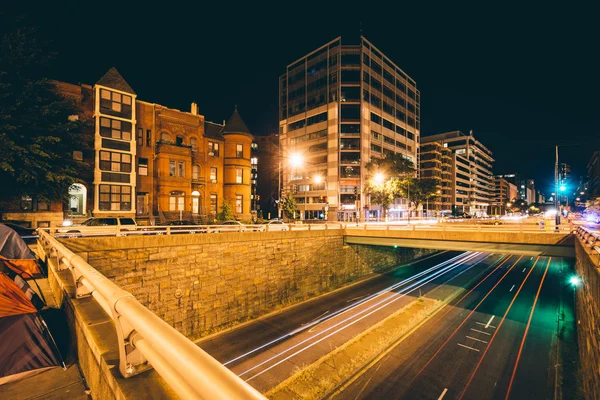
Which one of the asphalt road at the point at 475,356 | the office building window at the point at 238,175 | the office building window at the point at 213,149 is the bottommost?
the asphalt road at the point at 475,356

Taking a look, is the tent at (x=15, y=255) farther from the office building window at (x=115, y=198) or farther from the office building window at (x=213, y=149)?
the office building window at (x=213, y=149)

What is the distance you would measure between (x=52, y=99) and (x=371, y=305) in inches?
1213

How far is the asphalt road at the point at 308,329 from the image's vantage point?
1382 cm

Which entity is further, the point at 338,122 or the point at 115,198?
the point at 338,122

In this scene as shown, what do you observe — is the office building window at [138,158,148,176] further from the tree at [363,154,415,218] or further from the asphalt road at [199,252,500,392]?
the tree at [363,154,415,218]

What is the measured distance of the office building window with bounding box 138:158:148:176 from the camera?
30453 millimetres

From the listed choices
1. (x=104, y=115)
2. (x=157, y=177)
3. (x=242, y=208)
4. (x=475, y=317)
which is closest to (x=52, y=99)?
(x=104, y=115)

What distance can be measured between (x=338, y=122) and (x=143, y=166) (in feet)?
121

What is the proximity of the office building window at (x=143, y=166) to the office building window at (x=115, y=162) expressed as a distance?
1375 millimetres

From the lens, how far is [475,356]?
1522 centimetres

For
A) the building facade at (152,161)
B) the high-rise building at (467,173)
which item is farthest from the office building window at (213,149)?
the high-rise building at (467,173)

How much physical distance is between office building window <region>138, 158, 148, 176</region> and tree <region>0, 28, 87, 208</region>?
7317 millimetres

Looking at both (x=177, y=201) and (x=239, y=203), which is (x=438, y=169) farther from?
(x=177, y=201)

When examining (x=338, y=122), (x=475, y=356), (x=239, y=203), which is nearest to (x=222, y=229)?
(x=475, y=356)
